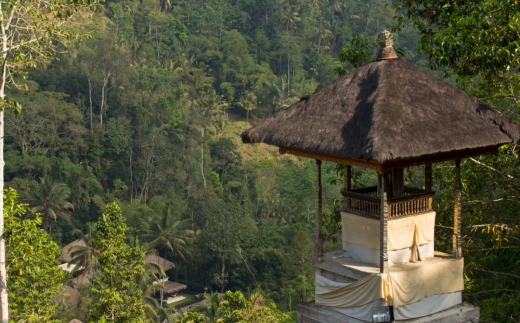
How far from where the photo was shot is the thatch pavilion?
8.29m

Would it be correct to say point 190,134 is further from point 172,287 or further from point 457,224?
point 457,224

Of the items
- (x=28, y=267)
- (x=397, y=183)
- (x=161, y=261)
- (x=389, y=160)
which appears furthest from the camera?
(x=161, y=261)

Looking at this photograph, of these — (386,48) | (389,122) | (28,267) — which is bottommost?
(28,267)

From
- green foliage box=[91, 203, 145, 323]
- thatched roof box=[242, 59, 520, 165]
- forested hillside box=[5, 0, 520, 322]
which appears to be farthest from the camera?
forested hillside box=[5, 0, 520, 322]

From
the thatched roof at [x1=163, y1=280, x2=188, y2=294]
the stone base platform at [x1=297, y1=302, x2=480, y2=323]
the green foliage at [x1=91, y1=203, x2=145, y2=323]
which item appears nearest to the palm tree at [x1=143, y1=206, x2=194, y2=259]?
the thatched roof at [x1=163, y1=280, x2=188, y2=294]

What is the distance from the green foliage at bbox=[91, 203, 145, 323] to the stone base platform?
9.97 metres

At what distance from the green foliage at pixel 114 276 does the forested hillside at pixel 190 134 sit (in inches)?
387

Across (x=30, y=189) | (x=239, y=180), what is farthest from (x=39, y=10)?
(x=239, y=180)

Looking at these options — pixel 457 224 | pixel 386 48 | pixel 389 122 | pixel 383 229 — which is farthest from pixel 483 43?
pixel 383 229

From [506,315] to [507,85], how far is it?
11.4 feet

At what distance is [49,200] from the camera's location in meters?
39.7

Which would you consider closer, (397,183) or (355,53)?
(397,183)

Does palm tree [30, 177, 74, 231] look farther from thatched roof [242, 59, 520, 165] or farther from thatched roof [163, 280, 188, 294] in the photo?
thatched roof [242, 59, 520, 165]

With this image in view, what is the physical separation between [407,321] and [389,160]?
195 centimetres
